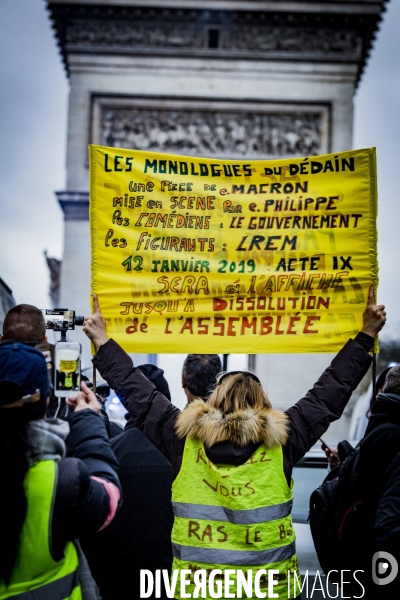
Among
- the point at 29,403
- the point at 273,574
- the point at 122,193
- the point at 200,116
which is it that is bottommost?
the point at 273,574

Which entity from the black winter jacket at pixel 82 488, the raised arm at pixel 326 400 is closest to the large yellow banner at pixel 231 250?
the raised arm at pixel 326 400

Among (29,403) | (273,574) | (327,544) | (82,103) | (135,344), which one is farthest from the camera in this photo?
(82,103)

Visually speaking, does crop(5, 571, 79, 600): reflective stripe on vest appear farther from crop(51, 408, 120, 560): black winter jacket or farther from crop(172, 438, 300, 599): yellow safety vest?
crop(172, 438, 300, 599): yellow safety vest

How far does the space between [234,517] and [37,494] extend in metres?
0.77

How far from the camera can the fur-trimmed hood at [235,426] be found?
2506 mm

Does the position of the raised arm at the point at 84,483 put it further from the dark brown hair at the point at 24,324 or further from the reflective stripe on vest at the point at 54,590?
the dark brown hair at the point at 24,324

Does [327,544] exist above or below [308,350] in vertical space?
below

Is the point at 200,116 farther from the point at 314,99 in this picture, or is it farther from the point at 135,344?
the point at 135,344

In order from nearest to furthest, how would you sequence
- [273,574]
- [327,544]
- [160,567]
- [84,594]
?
[84,594], [273,574], [327,544], [160,567]

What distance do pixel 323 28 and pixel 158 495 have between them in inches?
628

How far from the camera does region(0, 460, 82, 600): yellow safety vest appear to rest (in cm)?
204

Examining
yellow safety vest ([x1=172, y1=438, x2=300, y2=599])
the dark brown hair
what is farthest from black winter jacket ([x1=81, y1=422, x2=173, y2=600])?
the dark brown hair

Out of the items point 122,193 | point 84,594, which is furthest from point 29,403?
point 122,193

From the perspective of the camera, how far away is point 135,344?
3.32 metres
